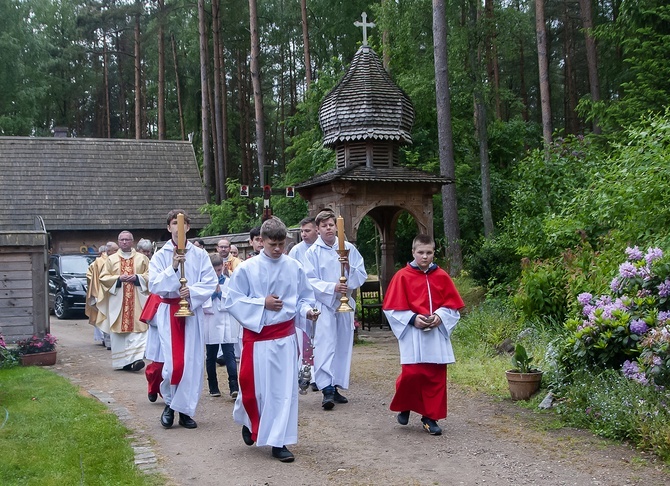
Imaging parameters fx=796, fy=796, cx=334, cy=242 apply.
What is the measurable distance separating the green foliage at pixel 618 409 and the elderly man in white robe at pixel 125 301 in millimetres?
6888

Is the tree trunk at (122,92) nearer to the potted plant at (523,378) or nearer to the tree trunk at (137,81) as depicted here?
the tree trunk at (137,81)

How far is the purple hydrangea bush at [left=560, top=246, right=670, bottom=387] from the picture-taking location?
711 centimetres

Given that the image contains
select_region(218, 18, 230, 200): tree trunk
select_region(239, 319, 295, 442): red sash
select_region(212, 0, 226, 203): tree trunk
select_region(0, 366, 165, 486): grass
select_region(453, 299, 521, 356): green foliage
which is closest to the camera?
select_region(0, 366, 165, 486): grass

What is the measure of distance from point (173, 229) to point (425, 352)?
2.79m

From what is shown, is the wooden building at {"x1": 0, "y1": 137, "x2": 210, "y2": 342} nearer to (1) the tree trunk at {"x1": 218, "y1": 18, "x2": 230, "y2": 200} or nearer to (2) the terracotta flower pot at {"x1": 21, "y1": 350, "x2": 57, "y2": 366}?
(1) the tree trunk at {"x1": 218, "y1": 18, "x2": 230, "y2": 200}

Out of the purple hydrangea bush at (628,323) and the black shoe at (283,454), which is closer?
the black shoe at (283,454)

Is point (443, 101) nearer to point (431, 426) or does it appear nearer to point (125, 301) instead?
point (125, 301)

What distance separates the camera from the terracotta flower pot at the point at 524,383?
8.59m

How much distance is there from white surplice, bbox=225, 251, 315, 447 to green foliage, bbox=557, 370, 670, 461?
276cm

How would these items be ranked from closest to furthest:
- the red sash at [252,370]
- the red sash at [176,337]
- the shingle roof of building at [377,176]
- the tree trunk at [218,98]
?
the red sash at [252,370] < the red sash at [176,337] < the shingle roof of building at [377,176] < the tree trunk at [218,98]

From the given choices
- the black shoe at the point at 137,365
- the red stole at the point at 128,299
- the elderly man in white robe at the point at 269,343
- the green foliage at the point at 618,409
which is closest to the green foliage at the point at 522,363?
the green foliage at the point at 618,409

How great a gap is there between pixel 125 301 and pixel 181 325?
5345 millimetres

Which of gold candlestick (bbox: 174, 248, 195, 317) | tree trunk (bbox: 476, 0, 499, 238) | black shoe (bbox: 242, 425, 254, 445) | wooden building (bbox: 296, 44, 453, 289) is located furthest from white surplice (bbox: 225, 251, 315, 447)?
tree trunk (bbox: 476, 0, 499, 238)

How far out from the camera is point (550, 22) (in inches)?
1419
